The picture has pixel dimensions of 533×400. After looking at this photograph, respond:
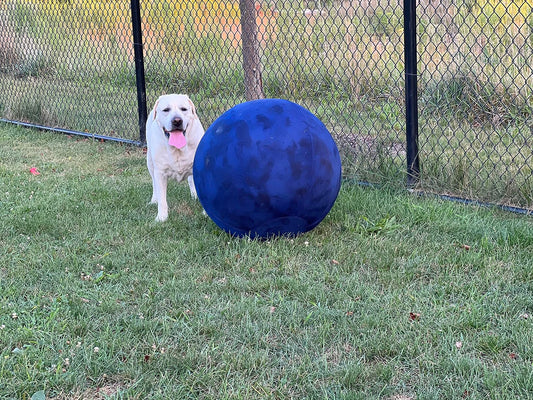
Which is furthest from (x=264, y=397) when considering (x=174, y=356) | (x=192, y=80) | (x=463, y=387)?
(x=192, y=80)

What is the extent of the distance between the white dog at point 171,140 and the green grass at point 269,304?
27 cm

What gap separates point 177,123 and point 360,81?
12.2ft

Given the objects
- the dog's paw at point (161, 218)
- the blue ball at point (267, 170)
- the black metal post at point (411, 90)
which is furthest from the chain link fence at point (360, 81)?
the dog's paw at point (161, 218)

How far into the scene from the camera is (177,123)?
170 inches

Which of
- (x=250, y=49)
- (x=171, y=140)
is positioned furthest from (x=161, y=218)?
(x=250, y=49)

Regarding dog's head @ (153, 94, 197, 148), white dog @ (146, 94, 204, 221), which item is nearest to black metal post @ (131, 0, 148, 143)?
white dog @ (146, 94, 204, 221)

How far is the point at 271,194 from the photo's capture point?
140 inches

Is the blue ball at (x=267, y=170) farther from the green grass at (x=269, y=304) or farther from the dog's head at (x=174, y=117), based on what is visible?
the dog's head at (x=174, y=117)

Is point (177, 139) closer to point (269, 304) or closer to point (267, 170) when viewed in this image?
point (267, 170)

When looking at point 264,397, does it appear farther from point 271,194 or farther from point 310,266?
point 271,194

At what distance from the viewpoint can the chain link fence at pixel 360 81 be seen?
513cm

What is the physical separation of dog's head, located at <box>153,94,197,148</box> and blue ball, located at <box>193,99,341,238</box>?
576 mm

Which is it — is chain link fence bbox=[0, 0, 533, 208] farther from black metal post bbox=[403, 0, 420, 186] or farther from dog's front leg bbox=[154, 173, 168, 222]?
dog's front leg bbox=[154, 173, 168, 222]

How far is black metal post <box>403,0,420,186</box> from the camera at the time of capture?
4555 mm
